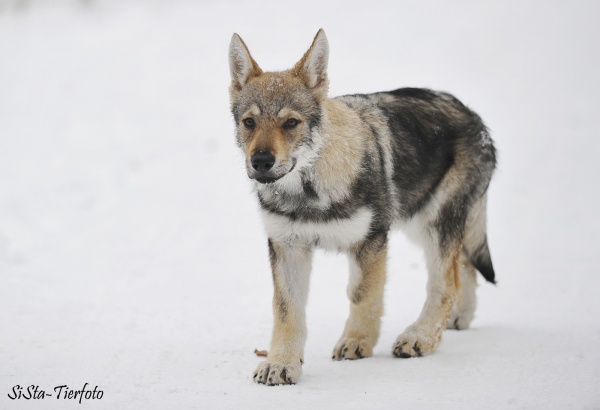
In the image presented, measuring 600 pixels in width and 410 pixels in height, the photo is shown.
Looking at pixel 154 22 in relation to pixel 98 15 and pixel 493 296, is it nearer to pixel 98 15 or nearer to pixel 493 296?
pixel 98 15

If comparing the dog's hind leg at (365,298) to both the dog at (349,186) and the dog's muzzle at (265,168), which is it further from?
the dog's muzzle at (265,168)

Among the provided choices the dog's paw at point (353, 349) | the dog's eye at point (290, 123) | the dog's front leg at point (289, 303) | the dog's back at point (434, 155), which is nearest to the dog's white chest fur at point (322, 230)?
the dog's front leg at point (289, 303)

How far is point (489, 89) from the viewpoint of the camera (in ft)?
61.0

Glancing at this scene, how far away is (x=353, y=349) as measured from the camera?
6133 millimetres

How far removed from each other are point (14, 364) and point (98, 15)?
18.8 meters

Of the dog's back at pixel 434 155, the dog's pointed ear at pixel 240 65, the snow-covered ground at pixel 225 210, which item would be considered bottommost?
→ the snow-covered ground at pixel 225 210

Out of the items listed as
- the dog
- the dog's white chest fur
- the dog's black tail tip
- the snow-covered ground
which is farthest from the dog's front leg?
the dog's black tail tip

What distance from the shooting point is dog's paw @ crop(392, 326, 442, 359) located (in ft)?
20.6

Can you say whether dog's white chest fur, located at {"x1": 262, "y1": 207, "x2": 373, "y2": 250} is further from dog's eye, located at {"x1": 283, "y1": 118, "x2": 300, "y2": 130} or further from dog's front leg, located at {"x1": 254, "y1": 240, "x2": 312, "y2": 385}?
dog's eye, located at {"x1": 283, "y1": 118, "x2": 300, "y2": 130}

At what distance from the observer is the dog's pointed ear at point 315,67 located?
236 inches

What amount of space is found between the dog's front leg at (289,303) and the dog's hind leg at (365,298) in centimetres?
44

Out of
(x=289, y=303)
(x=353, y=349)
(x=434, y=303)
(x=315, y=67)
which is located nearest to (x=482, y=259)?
(x=434, y=303)

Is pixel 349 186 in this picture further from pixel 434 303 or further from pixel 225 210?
pixel 225 210

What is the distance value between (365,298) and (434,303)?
1014 mm
